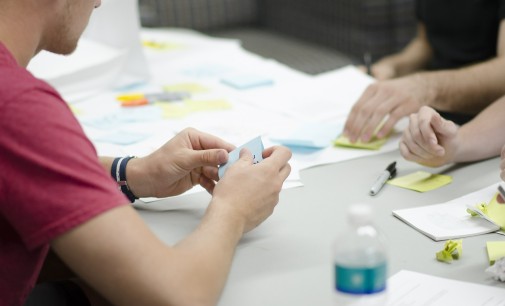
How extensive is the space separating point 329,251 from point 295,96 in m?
0.89

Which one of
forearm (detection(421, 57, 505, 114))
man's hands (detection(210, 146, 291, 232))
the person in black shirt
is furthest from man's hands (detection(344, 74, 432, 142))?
man's hands (detection(210, 146, 291, 232))

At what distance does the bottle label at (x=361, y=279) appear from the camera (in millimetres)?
836

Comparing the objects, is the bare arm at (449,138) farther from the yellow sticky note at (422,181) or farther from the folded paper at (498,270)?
the folded paper at (498,270)

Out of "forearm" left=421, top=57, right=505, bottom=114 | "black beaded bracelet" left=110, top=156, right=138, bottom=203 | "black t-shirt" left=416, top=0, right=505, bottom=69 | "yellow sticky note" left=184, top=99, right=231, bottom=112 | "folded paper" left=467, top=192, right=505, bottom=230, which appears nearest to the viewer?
"folded paper" left=467, top=192, right=505, bottom=230

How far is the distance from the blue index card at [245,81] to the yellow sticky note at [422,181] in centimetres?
76

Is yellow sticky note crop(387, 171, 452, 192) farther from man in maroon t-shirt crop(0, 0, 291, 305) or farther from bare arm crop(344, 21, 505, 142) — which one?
man in maroon t-shirt crop(0, 0, 291, 305)

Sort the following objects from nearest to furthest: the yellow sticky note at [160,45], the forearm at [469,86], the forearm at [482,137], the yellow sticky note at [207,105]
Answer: the forearm at [482,137]
the forearm at [469,86]
the yellow sticky note at [207,105]
the yellow sticky note at [160,45]

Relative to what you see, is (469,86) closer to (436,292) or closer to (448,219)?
(448,219)

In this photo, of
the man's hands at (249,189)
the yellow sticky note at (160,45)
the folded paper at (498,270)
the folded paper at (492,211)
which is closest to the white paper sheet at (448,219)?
the folded paper at (492,211)

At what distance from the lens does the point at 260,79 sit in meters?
2.10

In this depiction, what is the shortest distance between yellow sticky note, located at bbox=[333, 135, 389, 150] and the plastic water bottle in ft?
2.22

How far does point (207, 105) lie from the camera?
191cm

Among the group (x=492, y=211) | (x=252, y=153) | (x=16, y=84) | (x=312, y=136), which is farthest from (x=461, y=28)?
(x=16, y=84)

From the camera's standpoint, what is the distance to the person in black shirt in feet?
5.31
